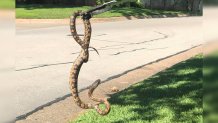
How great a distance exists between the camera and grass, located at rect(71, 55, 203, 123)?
568 centimetres

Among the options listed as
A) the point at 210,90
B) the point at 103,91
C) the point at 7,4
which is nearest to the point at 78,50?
the point at 103,91

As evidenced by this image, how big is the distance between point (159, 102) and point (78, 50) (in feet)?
23.8

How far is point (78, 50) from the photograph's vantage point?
532 inches

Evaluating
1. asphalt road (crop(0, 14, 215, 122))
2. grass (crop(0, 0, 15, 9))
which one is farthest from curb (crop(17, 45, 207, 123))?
grass (crop(0, 0, 15, 9))

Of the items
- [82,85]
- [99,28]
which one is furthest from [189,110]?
[99,28]

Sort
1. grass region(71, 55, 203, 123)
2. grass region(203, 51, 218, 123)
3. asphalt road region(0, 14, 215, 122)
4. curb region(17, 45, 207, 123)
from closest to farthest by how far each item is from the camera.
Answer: grass region(203, 51, 218, 123) < grass region(71, 55, 203, 123) < curb region(17, 45, 207, 123) < asphalt road region(0, 14, 215, 122)

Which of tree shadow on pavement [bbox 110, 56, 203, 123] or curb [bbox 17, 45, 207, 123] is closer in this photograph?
tree shadow on pavement [bbox 110, 56, 203, 123]

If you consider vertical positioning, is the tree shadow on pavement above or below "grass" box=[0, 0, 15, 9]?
below

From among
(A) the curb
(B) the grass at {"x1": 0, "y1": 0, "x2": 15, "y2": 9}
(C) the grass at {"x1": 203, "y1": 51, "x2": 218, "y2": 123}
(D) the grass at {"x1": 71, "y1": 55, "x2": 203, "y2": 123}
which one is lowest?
(A) the curb

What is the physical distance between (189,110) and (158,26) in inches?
649

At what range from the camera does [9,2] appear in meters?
1.24

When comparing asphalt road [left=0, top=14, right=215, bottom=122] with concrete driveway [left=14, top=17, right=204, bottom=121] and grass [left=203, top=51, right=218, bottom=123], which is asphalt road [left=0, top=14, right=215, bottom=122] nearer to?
concrete driveway [left=14, top=17, right=204, bottom=121]

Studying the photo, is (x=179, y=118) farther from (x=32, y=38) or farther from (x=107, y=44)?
(x=32, y=38)

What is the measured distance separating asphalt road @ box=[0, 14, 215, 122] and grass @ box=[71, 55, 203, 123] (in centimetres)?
106
